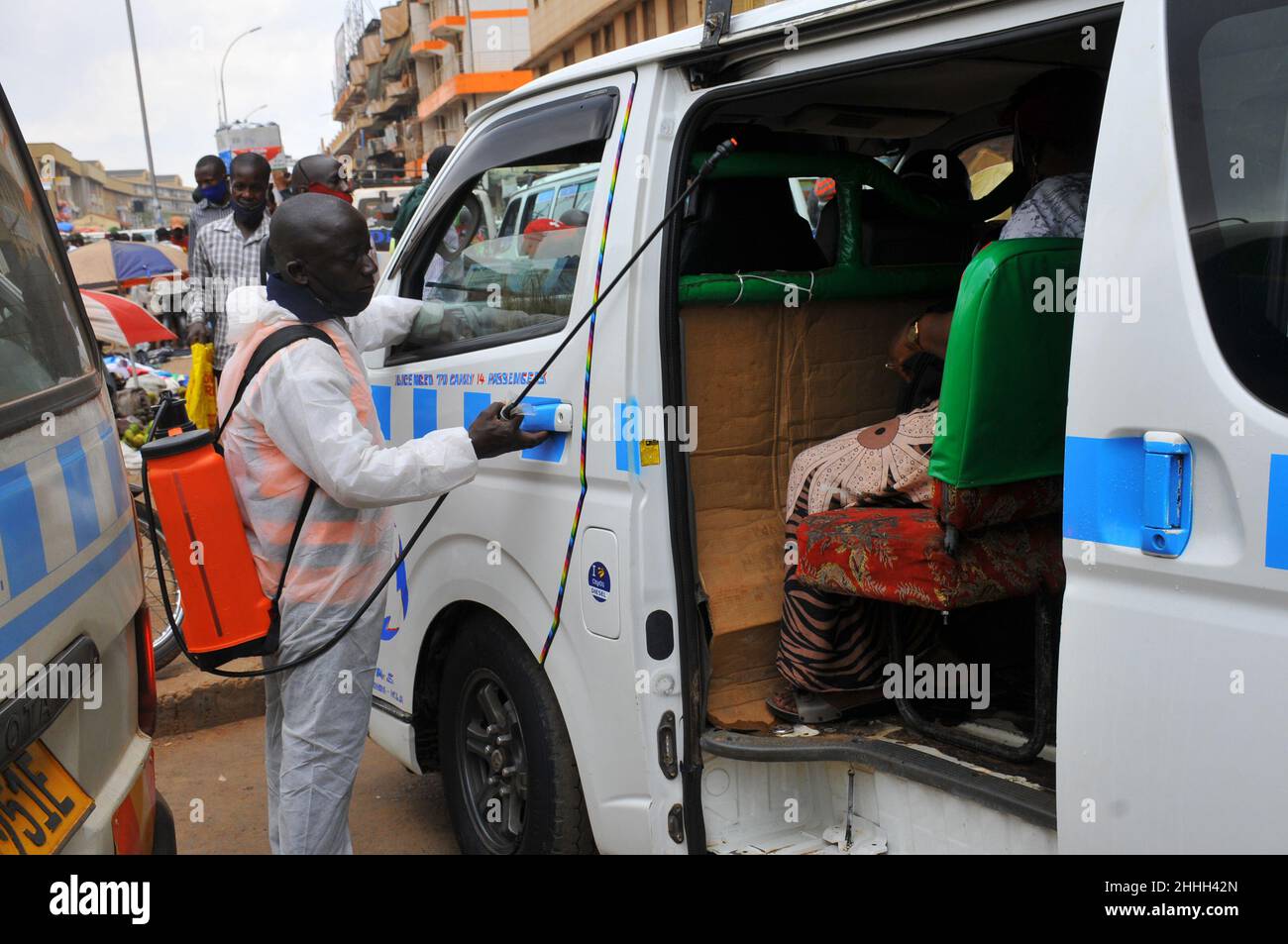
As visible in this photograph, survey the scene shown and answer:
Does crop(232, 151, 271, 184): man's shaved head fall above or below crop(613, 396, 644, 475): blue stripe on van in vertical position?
above

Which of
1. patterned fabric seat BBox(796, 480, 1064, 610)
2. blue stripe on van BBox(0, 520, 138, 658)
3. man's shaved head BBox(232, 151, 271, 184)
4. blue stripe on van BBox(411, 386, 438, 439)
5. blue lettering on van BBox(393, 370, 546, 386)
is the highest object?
man's shaved head BBox(232, 151, 271, 184)

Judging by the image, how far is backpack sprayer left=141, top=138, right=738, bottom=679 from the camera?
2.47m

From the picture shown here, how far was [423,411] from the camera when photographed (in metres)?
3.22

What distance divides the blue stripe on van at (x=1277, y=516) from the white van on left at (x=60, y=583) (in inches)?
67.1

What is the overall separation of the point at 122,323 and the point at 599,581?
6.41 metres

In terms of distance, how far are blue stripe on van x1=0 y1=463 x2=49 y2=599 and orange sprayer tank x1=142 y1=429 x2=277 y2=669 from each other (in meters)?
0.72

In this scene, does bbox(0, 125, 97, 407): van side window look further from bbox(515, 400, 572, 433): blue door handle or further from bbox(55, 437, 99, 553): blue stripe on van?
bbox(515, 400, 572, 433): blue door handle

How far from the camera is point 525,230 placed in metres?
3.14

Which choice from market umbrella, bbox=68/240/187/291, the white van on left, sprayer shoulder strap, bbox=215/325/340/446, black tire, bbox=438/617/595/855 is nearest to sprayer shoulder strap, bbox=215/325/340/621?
sprayer shoulder strap, bbox=215/325/340/446

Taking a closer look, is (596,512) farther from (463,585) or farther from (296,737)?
(296,737)

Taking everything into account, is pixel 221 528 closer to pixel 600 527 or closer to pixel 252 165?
pixel 600 527
